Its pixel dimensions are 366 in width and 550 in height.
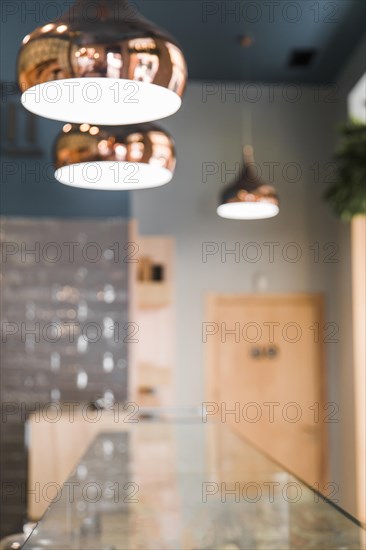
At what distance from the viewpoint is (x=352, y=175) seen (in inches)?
182

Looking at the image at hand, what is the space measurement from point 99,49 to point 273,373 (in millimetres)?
4881

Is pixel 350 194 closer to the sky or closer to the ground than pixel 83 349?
closer to the sky

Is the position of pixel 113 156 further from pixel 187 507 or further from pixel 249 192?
pixel 249 192

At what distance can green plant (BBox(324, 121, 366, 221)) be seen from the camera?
15.0ft

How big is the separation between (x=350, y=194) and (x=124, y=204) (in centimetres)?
167

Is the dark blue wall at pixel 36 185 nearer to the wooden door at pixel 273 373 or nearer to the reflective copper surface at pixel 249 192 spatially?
the wooden door at pixel 273 373

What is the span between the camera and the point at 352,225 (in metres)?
5.37

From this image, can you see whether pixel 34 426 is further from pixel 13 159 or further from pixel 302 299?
pixel 302 299

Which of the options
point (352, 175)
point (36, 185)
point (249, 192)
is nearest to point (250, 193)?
point (249, 192)

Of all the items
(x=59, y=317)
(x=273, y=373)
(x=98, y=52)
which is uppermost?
(x=98, y=52)

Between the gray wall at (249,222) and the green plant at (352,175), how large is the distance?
3.84 ft

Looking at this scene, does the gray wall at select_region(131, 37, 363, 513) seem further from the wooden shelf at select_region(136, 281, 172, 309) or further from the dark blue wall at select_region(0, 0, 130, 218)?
the dark blue wall at select_region(0, 0, 130, 218)

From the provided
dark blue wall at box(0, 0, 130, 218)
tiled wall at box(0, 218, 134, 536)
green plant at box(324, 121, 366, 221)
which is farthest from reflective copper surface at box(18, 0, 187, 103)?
dark blue wall at box(0, 0, 130, 218)

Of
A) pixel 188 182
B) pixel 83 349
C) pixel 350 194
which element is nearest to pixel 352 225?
pixel 350 194
